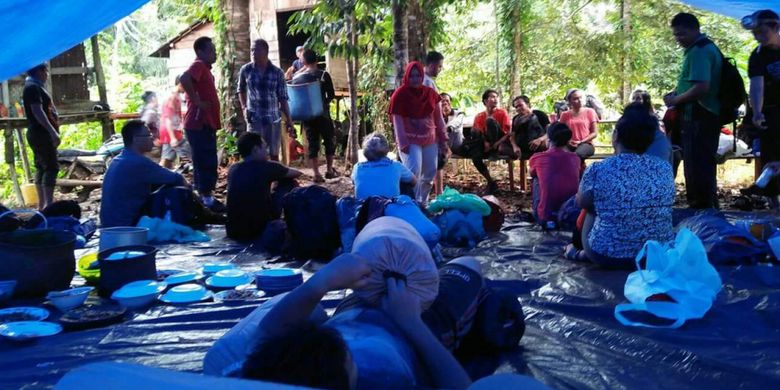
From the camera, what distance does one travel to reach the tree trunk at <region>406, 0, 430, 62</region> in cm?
855

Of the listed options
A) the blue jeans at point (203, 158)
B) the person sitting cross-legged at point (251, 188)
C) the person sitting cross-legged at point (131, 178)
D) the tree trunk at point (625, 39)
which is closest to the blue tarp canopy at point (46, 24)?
the person sitting cross-legged at point (131, 178)

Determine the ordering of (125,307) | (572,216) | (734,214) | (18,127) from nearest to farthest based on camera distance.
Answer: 1. (125,307)
2. (572,216)
3. (734,214)
4. (18,127)

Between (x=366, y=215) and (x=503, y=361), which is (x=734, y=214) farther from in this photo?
(x=503, y=361)

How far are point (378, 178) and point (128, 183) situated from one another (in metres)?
1.79

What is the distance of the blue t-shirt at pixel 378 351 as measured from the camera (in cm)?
175

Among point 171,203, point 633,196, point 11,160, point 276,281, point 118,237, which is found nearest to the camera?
point 633,196

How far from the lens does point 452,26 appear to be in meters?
17.3

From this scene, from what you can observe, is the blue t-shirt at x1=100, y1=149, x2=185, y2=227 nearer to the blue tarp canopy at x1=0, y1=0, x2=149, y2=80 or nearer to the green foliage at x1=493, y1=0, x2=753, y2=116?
the blue tarp canopy at x1=0, y1=0, x2=149, y2=80

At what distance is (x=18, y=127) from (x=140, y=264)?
4.71 m

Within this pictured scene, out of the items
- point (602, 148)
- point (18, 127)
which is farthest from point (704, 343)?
point (602, 148)

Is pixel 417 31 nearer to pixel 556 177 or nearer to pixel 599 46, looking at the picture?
pixel 556 177

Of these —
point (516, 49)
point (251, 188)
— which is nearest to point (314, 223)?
point (251, 188)

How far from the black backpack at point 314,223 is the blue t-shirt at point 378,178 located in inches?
14.8

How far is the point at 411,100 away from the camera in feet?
Answer: 20.4
